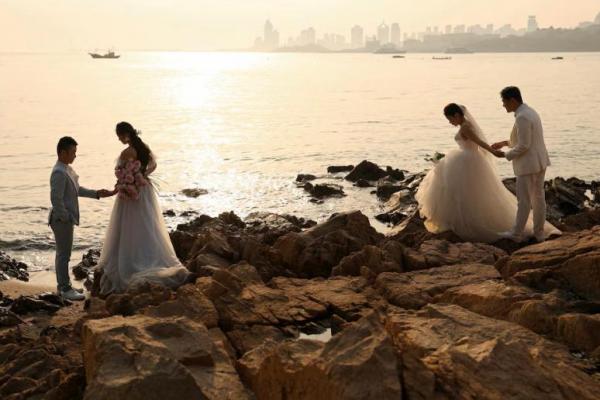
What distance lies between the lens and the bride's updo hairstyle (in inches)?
380

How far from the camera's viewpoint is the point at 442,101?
2559 inches

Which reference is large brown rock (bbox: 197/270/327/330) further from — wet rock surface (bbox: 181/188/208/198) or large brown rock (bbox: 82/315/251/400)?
wet rock surface (bbox: 181/188/208/198)

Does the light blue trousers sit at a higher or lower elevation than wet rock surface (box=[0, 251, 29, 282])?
higher

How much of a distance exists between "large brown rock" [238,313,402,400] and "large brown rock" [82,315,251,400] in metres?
0.34

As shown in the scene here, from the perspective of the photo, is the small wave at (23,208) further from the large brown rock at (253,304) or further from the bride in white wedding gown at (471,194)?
the large brown rock at (253,304)

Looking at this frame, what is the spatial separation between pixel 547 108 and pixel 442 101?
13298mm

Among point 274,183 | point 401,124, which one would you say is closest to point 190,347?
point 274,183

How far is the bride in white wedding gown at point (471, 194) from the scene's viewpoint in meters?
11.8

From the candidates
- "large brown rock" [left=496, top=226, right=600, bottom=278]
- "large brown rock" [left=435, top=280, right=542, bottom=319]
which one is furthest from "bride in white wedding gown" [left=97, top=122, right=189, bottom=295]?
"large brown rock" [left=496, top=226, right=600, bottom=278]

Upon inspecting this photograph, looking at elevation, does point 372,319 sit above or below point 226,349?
above

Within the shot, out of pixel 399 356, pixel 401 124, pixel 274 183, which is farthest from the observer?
pixel 401 124

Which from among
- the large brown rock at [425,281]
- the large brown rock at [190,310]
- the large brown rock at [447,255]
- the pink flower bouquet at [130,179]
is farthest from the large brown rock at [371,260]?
the pink flower bouquet at [130,179]

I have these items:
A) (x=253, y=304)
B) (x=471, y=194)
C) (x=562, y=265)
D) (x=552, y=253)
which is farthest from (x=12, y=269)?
(x=562, y=265)

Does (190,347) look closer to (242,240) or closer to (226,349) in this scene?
(226,349)
